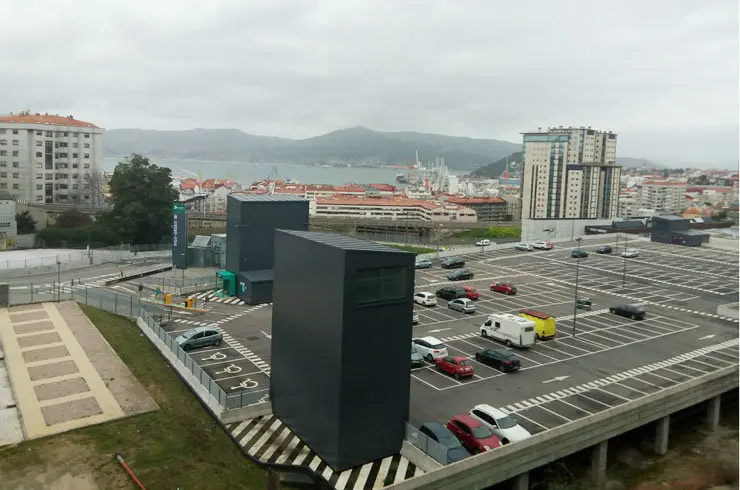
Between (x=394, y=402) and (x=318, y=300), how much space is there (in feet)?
8.63

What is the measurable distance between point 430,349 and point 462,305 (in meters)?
7.51

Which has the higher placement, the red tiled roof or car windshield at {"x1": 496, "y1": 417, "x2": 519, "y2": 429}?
the red tiled roof

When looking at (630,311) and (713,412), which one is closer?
(713,412)

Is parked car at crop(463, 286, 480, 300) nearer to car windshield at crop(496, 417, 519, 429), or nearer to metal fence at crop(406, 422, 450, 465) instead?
car windshield at crop(496, 417, 519, 429)

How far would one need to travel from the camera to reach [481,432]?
41.9 ft

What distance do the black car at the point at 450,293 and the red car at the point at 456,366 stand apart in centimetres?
998

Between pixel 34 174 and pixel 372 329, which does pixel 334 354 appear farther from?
pixel 34 174

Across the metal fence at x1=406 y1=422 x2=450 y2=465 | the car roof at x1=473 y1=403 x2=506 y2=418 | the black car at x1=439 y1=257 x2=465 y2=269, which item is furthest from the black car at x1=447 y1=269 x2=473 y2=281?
the metal fence at x1=406 y1=422 x2=450 y2=465

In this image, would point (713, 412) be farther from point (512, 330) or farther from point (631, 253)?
point (631, 253)

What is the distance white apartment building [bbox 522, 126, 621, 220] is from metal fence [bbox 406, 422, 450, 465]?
8696 cm

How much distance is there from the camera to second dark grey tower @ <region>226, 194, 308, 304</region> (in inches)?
1076

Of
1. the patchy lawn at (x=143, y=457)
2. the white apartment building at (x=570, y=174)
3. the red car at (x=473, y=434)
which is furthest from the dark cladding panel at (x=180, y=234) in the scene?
the white apartment building at (x=570, y=174)

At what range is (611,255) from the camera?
43.4m

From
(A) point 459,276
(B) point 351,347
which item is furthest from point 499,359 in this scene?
(A) point 459,276
